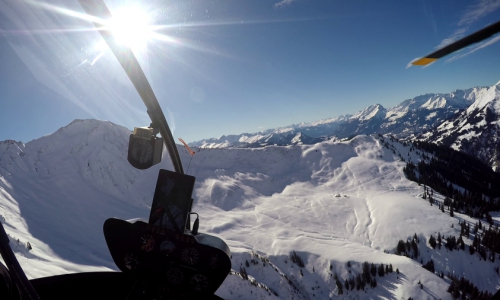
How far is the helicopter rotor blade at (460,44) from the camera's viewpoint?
207cm

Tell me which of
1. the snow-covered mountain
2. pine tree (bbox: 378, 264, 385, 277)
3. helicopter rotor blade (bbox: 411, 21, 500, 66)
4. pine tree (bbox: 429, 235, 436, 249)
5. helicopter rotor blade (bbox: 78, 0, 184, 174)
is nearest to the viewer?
helicopter rotor blade (bbox: 411, 21, 500, 66)

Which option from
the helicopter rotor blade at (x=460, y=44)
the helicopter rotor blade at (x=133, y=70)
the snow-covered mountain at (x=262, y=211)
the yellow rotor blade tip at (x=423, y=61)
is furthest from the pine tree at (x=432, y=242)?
the helicopter rotor blade at (x=133, y=70)

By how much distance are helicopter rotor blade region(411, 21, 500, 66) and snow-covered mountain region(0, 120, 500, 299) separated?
1389 cm

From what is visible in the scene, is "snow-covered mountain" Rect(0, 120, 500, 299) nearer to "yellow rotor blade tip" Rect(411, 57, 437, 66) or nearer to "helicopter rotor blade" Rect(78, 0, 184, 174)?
"helicopter rotor blade" Rect(78, 0, 184, 174)

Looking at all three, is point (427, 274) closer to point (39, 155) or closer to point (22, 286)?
point (22, 286)

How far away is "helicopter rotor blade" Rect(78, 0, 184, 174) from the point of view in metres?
2.38

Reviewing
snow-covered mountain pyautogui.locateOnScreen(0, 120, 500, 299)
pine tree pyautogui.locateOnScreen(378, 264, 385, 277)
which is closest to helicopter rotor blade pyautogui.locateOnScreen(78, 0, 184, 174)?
snow-covered mountain pyautogui.locateOnScreen(0, 120, 500, 299)

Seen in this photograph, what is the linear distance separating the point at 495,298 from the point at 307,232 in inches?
1574

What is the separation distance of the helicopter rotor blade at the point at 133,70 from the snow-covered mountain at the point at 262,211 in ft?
36.6

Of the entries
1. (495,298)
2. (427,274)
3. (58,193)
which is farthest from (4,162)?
(427,274)

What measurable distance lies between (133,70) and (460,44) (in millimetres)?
3431

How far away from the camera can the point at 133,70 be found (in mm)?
2709

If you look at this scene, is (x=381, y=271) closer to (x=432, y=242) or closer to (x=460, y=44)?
(x=432, y=242)

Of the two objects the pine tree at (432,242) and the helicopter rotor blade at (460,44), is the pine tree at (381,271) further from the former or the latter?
the helicopter rotor blade at (460,44)
